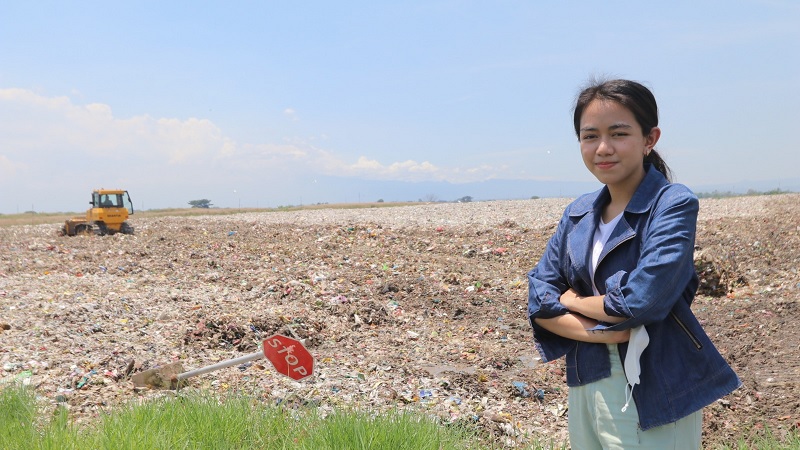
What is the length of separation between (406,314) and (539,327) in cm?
510

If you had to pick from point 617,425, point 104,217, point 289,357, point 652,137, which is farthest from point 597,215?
point 104,217

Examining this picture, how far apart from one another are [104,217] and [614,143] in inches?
630

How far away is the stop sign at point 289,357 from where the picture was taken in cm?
359

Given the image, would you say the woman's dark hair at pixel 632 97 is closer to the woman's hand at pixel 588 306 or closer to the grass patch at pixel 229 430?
the woman's hand at pixel 588 306

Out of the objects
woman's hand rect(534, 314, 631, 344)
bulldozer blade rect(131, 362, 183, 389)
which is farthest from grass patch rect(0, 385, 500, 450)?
woman's hand rect(534, 314, 631, 344)

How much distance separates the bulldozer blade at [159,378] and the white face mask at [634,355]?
11.3 feet

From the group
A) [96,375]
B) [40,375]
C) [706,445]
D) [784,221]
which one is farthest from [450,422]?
[784,221]

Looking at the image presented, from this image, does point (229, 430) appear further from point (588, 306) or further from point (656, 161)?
point (656, 161)

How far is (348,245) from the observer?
1275 centimetres

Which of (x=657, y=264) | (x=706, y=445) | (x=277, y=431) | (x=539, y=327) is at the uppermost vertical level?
(x=657, y=264)

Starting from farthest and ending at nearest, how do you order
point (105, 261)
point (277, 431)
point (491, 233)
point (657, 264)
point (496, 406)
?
1. point (491, 233)
2. point (105, 261)
3. point (496, 406)
4. point (277, 431)
5. point (657, 264)

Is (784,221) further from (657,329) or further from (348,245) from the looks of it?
(657,329)

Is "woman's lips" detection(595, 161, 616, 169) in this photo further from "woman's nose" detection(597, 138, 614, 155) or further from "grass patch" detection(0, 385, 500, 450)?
"grass patch" detection(0, 385, 500, 450)

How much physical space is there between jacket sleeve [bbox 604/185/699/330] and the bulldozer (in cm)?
1607
